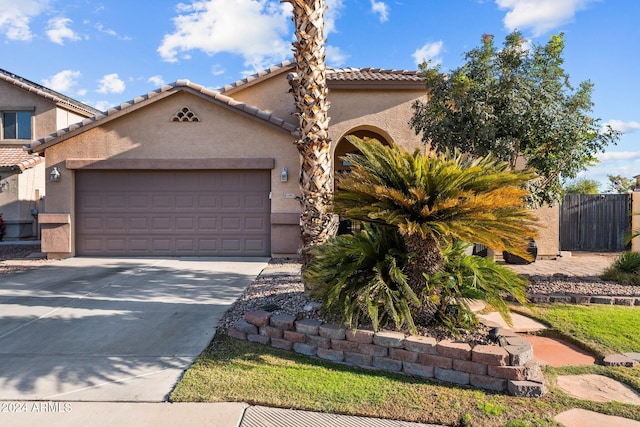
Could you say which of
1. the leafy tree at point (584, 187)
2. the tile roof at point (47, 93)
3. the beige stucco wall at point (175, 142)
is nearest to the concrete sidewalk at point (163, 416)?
the beige stucco wall at point (175, 142)

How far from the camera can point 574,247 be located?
48.7 ft

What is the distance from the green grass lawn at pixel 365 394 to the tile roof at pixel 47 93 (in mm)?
19048

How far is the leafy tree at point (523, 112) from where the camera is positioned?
743 centimetres

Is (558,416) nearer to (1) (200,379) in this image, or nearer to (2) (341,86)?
(1) (200,379)

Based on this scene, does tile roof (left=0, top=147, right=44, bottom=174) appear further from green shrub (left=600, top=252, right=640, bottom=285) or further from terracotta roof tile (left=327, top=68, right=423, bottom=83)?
green shrub (left=600, top=252, right=640, bottom=285)

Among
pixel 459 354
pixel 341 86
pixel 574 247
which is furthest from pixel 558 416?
pixel 574 247

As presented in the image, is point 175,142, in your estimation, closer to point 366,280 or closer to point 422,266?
point 366,280

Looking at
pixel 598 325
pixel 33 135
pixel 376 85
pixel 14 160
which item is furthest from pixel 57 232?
pixel 598 325

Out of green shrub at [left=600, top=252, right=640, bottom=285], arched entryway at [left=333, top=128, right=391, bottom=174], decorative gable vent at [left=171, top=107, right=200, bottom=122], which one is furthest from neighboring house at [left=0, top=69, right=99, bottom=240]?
green shrub at [left=600, top=252, right=640, bottom=285]

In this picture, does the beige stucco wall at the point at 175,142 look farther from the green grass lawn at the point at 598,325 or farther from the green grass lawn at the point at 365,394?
the green grass lawn at the point at 365,394

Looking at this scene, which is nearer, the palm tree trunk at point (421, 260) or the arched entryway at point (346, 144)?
the palm tree trunk at point (421, 260)

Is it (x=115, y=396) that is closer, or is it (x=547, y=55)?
(x=115, y=396)

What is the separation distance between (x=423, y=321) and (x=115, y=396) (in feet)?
10.0
